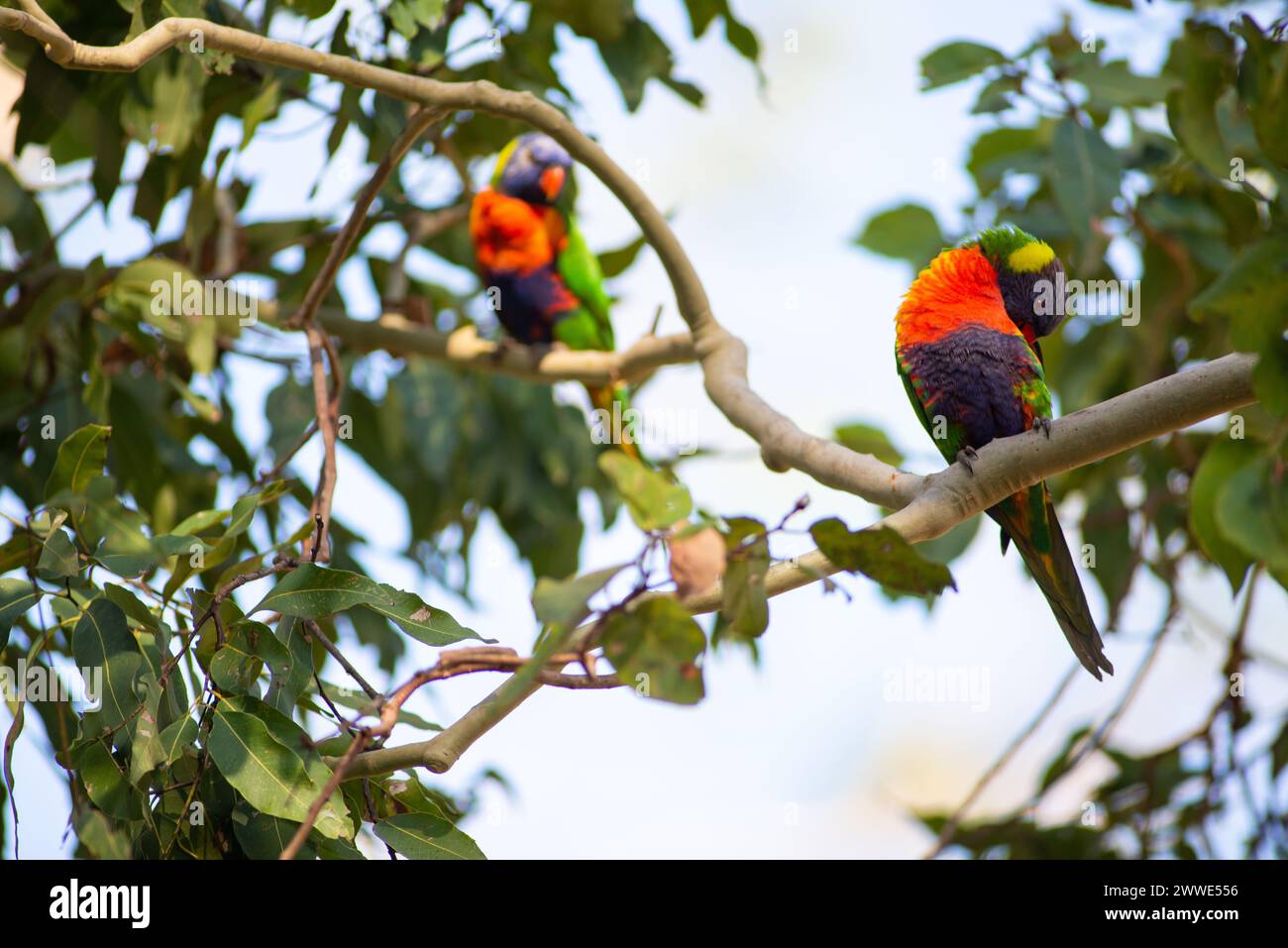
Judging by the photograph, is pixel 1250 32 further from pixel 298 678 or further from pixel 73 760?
pixel 73 760

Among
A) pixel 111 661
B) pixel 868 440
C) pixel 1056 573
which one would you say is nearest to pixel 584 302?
pixel 868 440

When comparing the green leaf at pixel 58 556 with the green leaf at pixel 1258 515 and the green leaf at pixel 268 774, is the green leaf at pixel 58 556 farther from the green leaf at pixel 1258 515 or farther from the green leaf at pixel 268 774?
the green leaf at pixel 1258 515

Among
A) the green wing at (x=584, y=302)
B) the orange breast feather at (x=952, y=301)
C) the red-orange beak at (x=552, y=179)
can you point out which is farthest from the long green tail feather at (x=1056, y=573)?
the red-orange beak at (x=552, y=179)

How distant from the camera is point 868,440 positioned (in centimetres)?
342

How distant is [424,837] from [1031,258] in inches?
70.1

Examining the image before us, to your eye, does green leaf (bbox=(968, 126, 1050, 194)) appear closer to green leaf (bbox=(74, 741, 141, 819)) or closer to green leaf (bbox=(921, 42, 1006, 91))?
green leaf (bbox=(921, 42, 1006, 91))

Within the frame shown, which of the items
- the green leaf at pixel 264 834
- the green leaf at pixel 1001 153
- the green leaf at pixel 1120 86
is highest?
the green leaf at pixel 1001 153

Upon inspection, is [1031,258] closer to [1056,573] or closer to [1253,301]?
[1056,573]

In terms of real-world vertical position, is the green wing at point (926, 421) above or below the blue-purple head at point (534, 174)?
below

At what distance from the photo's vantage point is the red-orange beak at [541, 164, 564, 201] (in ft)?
14.4

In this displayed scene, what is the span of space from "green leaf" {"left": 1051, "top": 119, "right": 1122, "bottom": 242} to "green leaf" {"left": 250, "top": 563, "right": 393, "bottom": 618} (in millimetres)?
2063

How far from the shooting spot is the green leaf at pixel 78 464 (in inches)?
70.9

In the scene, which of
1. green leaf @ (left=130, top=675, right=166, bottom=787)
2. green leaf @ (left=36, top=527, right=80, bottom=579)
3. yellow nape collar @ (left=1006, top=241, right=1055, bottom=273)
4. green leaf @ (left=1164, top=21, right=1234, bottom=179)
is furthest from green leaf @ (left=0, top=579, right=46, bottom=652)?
yellow nape collar @ (left=1006, top=241, right=1055, bottom=273)

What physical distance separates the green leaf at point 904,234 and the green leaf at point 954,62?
690mm
